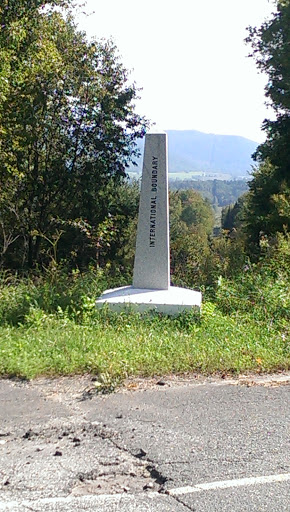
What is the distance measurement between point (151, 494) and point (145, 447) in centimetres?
59

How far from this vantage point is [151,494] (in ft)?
10.6

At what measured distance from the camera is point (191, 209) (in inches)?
4796

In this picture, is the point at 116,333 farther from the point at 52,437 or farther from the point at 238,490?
the point at 238,490

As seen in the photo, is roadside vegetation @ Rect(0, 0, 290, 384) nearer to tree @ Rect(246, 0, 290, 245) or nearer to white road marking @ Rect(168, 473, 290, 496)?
tree @ Rect(246, 0, 290, 245)

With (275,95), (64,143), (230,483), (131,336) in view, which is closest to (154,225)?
(131,336)

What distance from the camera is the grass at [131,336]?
5.50m

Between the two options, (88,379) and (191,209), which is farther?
(191,209)

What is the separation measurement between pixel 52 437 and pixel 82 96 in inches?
598

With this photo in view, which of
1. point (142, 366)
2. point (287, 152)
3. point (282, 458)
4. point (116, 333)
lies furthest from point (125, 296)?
point (287, 152)

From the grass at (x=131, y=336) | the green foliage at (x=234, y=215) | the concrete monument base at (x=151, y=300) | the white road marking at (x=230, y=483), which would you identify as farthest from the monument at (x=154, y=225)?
the green foliage at (x=234, y=215)

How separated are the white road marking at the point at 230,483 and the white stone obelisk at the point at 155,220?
15.7ft

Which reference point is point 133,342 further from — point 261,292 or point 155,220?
point 261,292

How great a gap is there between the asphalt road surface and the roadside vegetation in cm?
45

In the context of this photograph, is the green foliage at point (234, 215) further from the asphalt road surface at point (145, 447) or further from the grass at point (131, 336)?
the asphalt road surface at point (145, 447)
